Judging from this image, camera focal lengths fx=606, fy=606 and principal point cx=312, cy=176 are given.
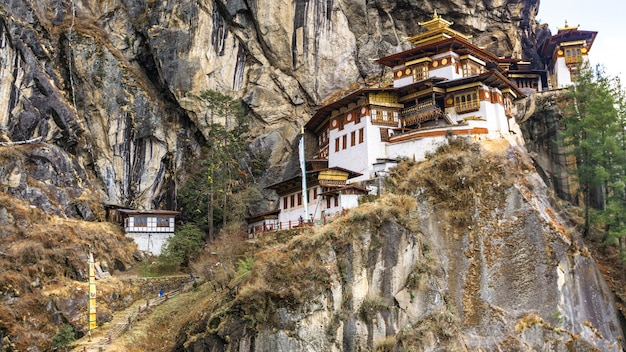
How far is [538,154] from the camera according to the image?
50656 millimetres

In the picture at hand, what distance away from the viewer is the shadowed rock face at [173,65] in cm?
4853

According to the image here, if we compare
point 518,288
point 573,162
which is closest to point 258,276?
point 518,288

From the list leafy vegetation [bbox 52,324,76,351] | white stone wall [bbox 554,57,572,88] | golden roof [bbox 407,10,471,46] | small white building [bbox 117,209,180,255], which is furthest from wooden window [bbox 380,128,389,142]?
white stone wall [bbox 554,57,572,88]

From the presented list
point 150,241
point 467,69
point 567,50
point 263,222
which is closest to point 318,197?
point 263,222

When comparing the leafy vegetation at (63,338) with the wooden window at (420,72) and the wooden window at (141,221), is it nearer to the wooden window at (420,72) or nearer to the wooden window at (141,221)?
the wooden window at (141,221)

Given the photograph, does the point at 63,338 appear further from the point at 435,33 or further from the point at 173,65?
the point at 435,33

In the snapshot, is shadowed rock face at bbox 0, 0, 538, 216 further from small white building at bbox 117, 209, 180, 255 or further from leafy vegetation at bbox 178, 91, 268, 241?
small white building at bbox 117, 209, 180, 255

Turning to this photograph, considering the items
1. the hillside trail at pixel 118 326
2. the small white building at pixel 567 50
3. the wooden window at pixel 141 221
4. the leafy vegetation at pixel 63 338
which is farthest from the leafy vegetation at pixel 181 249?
the small white building at pixel 567 50

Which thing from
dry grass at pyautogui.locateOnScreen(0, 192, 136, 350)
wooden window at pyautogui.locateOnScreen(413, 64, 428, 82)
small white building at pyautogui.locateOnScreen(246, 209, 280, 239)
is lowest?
dry grass at pyautogui.locateOnScreen(0, 192, 136, 350)

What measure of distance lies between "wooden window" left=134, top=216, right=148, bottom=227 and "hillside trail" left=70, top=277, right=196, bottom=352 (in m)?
8.45

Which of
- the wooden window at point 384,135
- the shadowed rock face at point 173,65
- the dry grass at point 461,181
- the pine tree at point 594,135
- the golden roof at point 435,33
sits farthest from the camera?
the golden roof at point 435,33

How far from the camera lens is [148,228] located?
47.5 meters

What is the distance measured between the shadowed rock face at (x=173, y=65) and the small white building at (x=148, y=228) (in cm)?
350

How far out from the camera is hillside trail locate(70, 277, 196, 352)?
3192cm
